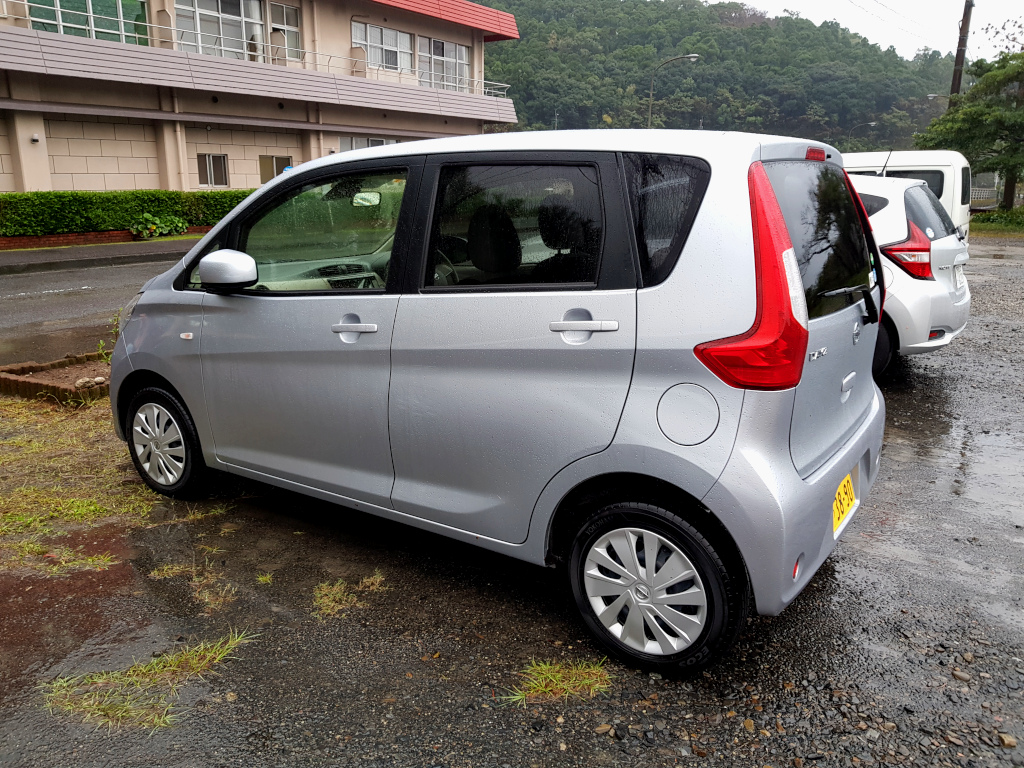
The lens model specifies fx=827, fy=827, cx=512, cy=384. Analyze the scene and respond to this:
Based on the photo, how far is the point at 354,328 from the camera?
3.37 metres

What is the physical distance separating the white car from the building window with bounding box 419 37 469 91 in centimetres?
3103

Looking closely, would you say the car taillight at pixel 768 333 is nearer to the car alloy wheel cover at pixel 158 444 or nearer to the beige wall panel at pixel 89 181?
the car alloy wheel cover at pixel 158 444

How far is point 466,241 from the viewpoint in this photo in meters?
3.18

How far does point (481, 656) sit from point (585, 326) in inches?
49.7

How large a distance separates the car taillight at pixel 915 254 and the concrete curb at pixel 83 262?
15.0 m

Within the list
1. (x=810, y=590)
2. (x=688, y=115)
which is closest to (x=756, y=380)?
(x=810, y=590)

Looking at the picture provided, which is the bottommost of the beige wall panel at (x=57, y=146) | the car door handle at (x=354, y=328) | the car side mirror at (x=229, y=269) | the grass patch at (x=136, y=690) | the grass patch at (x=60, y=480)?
the grass patch at (x=136, y=690)

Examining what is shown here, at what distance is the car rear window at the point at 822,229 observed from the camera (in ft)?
9.07

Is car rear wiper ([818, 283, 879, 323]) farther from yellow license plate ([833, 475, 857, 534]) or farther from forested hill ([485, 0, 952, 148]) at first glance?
forested hill ([485, 0, 952, 148])

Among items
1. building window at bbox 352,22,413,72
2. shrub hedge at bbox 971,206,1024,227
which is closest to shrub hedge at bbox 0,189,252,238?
building window at bbox 352,22,413,72

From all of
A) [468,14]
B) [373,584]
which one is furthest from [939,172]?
[468,14]

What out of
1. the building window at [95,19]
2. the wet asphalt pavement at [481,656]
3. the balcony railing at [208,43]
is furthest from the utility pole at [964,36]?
the wet asphalt pavement at [481,656]

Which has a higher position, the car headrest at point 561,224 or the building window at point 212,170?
the building window at point 212,170

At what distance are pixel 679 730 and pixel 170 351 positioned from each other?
3.00 meters
